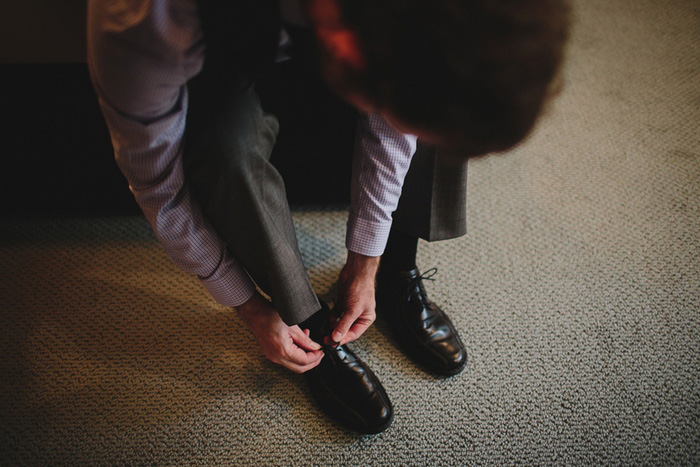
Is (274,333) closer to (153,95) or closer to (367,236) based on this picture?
(367,236)

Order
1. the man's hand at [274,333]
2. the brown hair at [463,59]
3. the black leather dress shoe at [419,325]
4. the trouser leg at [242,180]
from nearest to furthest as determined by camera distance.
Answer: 1. the brown hair at [463,59]
2. the trouser leg at [242,180]
3. the man's hand at [274,333]
4. the black leather dress shoe at [419,325]

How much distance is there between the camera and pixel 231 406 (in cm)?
71

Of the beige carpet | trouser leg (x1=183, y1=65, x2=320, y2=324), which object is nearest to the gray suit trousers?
trouser leg (x1=183, y1=65, x2=320, y2=324)

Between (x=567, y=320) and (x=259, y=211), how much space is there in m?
0.63

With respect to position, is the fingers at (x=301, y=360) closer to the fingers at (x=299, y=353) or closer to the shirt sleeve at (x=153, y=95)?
the fingers at (x=299, y=353)

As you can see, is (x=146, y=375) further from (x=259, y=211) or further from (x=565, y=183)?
(x=565, y=183)

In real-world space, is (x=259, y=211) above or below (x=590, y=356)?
above

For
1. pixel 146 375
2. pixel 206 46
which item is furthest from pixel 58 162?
pixel 206 46

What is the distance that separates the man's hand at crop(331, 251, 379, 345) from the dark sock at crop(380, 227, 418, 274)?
9cm

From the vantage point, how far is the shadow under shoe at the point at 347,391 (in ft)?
2.22

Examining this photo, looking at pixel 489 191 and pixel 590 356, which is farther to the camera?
pixel 489 191

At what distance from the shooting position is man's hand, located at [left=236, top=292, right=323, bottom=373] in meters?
0.62

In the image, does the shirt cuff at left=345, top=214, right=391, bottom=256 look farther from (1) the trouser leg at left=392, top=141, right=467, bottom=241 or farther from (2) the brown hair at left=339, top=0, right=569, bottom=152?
(2) the brown hair at left=339, top=0, right=569, bottom=152

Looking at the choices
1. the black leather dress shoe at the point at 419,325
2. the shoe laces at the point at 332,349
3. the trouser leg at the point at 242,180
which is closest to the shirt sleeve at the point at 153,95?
the trouser leg at the point at 242,180
